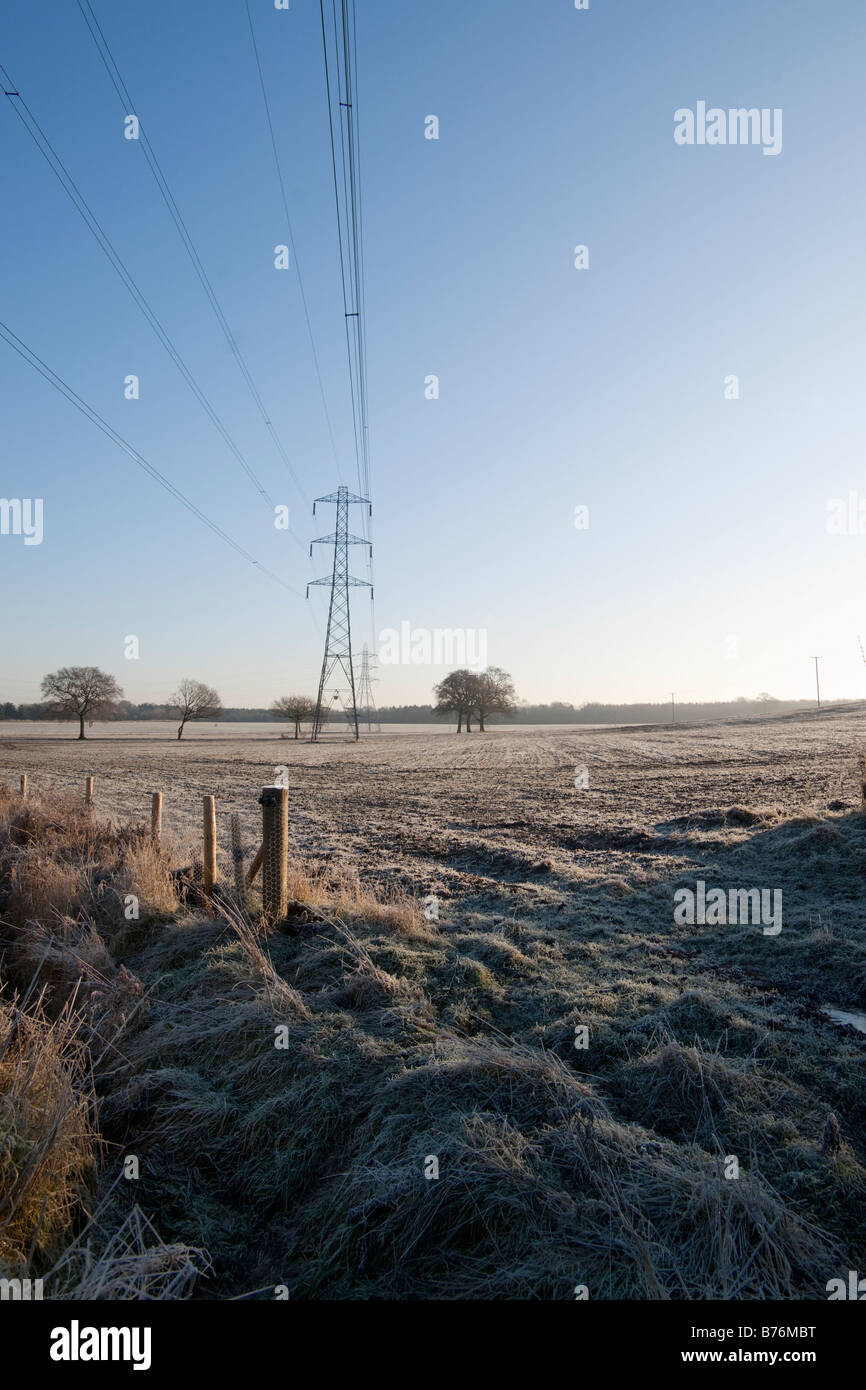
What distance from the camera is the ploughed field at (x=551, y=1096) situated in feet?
10.4

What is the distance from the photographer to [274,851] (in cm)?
699

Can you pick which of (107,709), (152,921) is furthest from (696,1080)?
(107,709)

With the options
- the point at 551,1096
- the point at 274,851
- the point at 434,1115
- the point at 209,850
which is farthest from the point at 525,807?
the point at 434,1115

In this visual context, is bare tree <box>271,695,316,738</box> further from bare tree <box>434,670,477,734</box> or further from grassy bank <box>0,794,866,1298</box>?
grassy bank <box>0,794,866,1298</box>

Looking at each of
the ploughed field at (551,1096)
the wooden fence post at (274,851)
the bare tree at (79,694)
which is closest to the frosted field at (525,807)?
the ploughed field at (551,1096)

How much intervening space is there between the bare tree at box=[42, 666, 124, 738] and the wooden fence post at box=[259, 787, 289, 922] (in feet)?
276

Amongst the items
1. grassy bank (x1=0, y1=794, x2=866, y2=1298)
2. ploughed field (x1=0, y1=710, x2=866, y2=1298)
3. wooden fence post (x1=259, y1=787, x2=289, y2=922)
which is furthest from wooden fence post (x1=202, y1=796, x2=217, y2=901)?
wooden fence post (x1=259, y1=787, x2=289, y2=922)

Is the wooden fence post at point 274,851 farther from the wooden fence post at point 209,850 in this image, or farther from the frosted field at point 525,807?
the frosted field at point 525,807

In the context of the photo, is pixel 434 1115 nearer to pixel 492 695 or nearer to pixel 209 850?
pixel 209 850

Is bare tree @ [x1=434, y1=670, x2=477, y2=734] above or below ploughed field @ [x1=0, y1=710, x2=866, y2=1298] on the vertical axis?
above

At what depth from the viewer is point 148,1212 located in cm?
382

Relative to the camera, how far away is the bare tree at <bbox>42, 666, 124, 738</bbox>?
83688 mm

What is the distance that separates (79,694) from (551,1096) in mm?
90582
